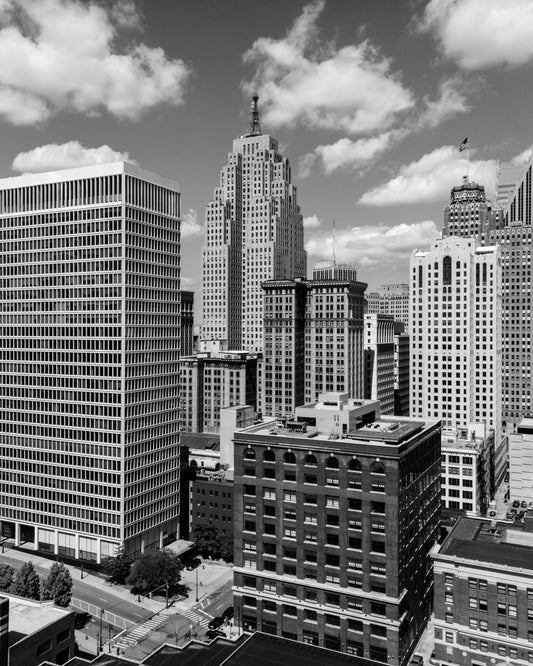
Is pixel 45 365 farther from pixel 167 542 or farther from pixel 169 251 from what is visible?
pixel 167 542

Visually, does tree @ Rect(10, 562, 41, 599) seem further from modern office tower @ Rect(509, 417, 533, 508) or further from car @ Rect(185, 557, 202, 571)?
modern office tower @ Rect(509, 417, 533, 508)

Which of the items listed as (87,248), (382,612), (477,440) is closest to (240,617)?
(382,612)

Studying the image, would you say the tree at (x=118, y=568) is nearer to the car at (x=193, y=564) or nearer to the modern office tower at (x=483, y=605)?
the car at (x=193, y=564)

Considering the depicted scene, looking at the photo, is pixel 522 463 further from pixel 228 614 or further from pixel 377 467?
pixel 228 614

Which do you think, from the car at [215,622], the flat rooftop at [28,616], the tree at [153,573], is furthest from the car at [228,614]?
the flat rooftop at [28,616]

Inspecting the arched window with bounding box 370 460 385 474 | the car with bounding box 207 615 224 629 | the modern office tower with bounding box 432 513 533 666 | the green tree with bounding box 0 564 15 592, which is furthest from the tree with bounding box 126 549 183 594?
the modern office tower with bounding box 432 513 533 666

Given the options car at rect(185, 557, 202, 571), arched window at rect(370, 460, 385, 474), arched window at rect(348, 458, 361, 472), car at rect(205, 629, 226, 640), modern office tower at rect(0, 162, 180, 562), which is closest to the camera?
arched window at rect(370, 460, 385, 474)

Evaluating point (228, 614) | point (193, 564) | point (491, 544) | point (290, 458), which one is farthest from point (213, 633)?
point (491, 544)
